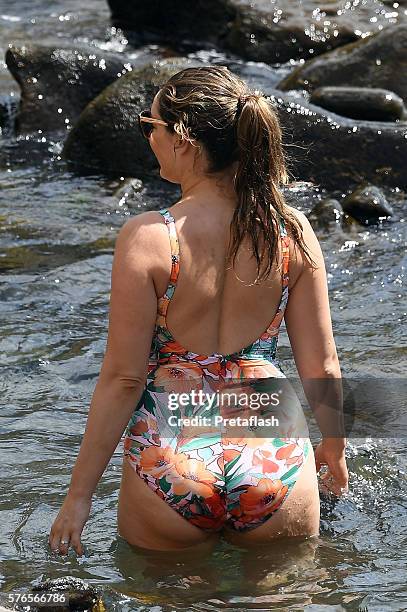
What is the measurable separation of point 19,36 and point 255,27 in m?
2.98

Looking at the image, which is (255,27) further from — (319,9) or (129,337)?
(129,337)

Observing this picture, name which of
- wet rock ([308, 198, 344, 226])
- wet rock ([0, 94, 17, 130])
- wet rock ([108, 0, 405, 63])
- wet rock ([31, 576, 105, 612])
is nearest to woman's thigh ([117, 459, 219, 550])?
wet rock ([31, 576, 105, 612])

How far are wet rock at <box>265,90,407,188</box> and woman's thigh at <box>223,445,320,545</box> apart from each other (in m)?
6.01

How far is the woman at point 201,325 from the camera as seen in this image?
11.6 feet

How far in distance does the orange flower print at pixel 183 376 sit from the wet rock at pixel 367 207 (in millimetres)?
5306

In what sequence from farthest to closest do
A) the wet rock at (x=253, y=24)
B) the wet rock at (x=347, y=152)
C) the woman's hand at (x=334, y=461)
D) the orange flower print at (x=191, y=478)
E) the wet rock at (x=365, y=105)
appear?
the wet rock at (x=253, y=24) < the wet rock at (x=365, y=105) < the wet rock at (x=347, y=152) < the woman's hand at (x=334, y=461) < the orange flower print at (x=191, y=478)

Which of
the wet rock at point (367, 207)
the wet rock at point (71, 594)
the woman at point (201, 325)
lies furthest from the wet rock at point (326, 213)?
the wet rock at point (71, 594)

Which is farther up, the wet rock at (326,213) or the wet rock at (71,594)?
the wet rock at (71,594)

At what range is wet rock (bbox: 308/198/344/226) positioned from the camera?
28.6 ft

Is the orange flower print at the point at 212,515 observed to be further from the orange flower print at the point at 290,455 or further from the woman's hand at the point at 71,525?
the woman's hand at the point at 71,525

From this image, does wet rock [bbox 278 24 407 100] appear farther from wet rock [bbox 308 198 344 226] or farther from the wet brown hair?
the wet brown hair

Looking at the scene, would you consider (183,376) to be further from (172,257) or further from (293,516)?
(293,516)

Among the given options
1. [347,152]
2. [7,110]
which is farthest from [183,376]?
[7,110]

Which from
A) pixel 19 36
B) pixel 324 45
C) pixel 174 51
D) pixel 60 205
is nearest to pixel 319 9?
pixel 324 45
